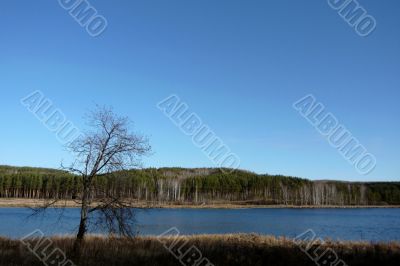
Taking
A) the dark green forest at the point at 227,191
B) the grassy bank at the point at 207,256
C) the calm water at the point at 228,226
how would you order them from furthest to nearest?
the dark green forest at the point at 227,191
the calm water at the point at 228,226
the grassy bank at the point at 207,256

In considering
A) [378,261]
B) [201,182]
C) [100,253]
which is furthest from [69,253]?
[201,182]

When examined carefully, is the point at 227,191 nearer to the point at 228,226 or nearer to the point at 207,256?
the point at 228,226

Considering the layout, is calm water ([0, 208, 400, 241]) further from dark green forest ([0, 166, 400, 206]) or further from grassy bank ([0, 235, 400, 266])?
dark green forest ([0, 166, 400, 206])

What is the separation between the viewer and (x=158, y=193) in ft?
512

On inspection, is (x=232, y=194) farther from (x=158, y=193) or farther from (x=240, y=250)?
(x=240, y=250)

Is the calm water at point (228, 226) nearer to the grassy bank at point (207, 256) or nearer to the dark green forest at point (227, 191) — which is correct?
the grassy bank at point (207, 256)

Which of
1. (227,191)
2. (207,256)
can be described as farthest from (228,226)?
(227,191)

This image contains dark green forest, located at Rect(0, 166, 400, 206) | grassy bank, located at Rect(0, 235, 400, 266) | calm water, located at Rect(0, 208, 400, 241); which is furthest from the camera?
dark green forest, located at Rect(0, 166, 400, 206)

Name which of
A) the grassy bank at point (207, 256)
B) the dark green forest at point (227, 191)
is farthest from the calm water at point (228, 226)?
the dark green forest at point (227, 191)

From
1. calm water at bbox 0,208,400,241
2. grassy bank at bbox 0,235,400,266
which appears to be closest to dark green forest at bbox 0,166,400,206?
calm water at bbox 0,208,400,241

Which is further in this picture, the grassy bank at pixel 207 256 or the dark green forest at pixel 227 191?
the dark green forest at pixel 227 191

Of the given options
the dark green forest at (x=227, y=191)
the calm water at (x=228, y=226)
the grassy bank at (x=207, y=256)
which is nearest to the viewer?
the grassy bank at (x=207, y=256)

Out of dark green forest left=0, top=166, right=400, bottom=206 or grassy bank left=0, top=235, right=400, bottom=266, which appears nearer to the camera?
grassy bank left=0, top=235, right=400, bottom=266

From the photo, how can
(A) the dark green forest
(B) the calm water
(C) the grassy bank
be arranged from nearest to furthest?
(C) the grassy bank
(B) the calm water
(A) the dark green forest
